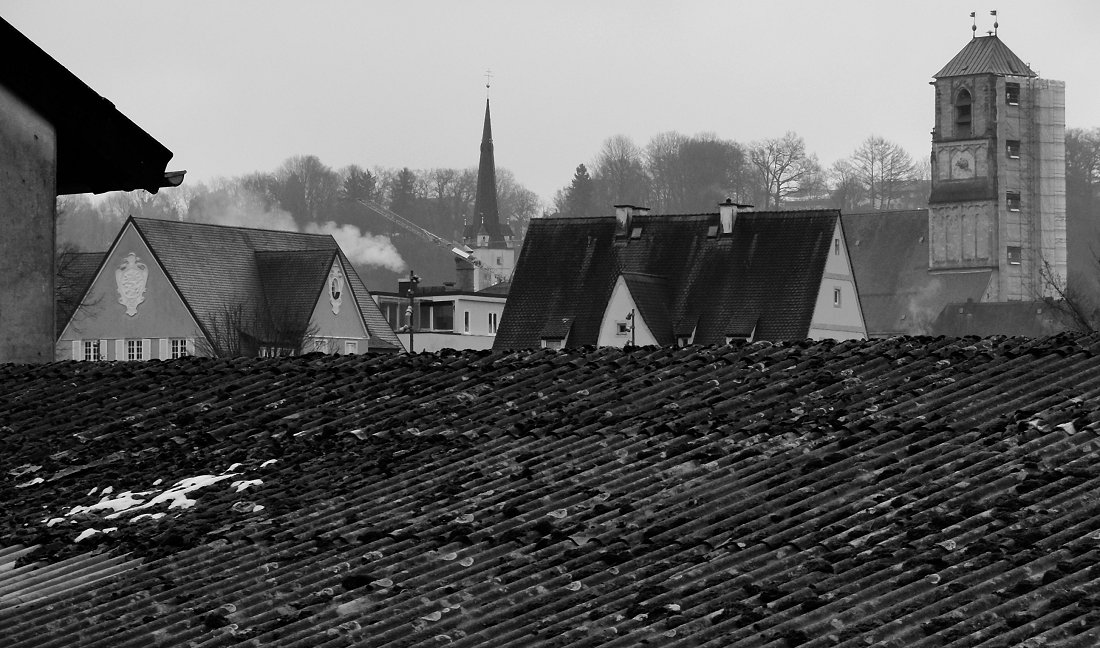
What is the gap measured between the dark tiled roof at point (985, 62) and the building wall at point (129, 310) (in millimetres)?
82685

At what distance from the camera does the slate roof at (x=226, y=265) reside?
65.3 m

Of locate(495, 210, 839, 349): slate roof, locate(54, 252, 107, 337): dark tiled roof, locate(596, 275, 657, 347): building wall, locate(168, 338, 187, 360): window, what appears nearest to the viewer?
locate(54, 252, 107, 337): dark tiled roof

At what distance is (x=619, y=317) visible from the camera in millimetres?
65125

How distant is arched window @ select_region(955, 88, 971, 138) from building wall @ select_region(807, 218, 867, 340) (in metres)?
69.5

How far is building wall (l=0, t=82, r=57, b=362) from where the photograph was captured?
1756 cm

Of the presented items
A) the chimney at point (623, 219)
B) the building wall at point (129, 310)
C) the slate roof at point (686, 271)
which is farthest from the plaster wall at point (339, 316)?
the chimney at point (623, 219)

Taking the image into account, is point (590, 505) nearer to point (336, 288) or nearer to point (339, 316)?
point (336, 288)

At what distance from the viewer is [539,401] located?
13.1 metres

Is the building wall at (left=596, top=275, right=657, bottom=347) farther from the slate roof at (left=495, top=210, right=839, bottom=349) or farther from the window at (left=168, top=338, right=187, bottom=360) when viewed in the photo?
the window at (left=168, top=338, right=187, bottom=360)

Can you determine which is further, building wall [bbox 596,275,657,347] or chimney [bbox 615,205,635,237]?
chimney [bbox 615,205,635,237]

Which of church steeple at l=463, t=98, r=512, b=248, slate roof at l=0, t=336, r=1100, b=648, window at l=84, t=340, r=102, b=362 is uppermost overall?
church steeple at l=463, t=98, r=512, b=248

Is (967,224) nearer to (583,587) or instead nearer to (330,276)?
(330,276)

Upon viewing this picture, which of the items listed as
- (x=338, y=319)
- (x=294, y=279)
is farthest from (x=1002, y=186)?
(x=294, y=279)

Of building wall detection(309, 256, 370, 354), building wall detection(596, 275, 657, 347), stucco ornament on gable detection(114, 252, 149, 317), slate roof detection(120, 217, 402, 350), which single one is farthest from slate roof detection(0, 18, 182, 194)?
building wall detection(309, 256, 370, 354)
